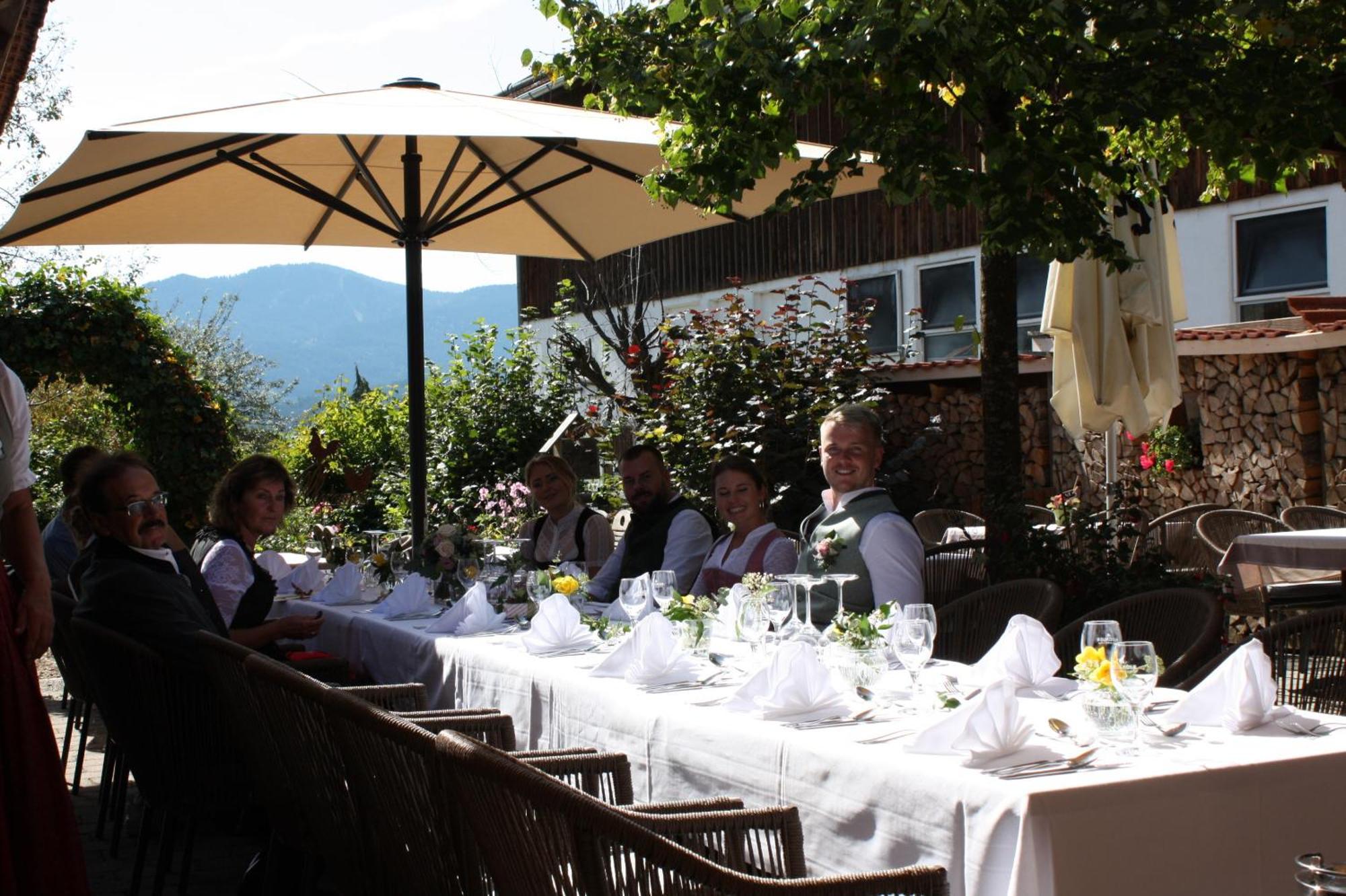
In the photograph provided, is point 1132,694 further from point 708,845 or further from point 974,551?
point 974,551

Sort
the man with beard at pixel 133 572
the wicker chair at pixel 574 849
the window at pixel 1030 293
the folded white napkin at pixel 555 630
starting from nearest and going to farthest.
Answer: the wicker chair at pixel 574 849 < the man with beard at pixel 133 572 < the folded white napkin at pixel 555 630 < the window at pixel 1030 293

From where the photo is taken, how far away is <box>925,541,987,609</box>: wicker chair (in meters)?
5.78

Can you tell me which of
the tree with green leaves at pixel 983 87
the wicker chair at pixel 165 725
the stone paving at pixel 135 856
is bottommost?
the stone paving at pixel 135 856

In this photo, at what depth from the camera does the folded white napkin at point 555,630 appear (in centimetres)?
443

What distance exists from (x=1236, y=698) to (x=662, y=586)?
207cm

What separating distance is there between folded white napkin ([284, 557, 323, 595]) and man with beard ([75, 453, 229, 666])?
2.56 meters

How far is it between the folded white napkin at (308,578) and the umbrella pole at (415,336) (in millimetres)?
513

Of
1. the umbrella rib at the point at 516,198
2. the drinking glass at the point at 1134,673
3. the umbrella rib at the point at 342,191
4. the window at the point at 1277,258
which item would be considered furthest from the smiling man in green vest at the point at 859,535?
the window at the point at 1277,258

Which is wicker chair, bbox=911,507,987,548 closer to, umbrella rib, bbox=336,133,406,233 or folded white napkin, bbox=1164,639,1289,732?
umbrella rib, bbox=336,133,406,233

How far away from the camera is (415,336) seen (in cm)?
726

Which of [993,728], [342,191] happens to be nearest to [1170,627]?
[993,728]

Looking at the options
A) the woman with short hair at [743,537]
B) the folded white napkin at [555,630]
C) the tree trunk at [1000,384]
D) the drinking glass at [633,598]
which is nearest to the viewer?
the folded white napkin at [555,630]

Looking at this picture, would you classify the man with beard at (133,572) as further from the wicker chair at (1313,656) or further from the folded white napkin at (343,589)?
the wicker chair at (1313,656)

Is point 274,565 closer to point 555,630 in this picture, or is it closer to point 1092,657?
point 555,630
